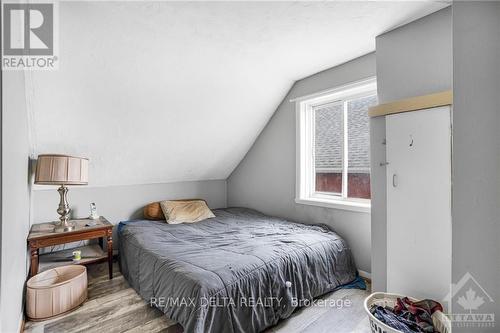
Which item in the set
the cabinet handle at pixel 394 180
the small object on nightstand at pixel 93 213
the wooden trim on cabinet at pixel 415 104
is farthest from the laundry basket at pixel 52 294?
the wooden trim on cabinet at pixel 415 104

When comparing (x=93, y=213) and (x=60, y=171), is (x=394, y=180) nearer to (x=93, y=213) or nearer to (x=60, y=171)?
(x=60, y=171)

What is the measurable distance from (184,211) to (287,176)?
151 centimetres

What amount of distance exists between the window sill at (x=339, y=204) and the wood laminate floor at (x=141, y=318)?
0.81m

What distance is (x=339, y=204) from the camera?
9.25 feet

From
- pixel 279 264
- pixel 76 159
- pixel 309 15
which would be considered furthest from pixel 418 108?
pixel 76 159

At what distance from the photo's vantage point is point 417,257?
1.83m

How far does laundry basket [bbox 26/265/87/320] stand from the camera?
1.88m

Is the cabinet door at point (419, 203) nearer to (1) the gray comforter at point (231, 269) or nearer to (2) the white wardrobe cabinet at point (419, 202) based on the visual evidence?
(2) the white wardrobe cabinet at point (419, 202)

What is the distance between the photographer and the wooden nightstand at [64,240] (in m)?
2.20

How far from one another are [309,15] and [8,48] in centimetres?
196

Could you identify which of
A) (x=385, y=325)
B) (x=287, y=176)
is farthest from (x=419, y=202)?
(x=287, y=176)

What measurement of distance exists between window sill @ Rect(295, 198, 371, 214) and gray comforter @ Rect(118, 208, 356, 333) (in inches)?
12.2
